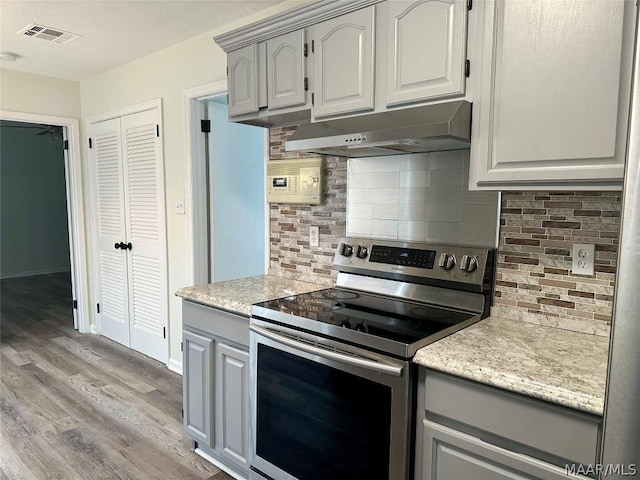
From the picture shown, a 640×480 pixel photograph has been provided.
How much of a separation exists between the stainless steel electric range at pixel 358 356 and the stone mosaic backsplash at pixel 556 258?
0.10 m

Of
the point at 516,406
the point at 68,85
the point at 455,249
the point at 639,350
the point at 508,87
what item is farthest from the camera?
the point at 68,85

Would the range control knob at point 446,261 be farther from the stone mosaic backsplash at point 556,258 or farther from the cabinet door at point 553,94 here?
the cabinet door at point 553,94

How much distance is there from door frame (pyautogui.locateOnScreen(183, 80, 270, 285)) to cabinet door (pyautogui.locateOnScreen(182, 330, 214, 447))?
1016mm

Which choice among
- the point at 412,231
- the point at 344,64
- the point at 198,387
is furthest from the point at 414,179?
the point at 198,387

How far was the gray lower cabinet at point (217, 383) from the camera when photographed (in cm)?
203

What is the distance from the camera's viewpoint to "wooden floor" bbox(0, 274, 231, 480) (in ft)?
7.54

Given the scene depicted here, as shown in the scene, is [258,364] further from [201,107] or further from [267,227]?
[201,107]

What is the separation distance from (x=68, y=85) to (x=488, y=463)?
15.3 feet

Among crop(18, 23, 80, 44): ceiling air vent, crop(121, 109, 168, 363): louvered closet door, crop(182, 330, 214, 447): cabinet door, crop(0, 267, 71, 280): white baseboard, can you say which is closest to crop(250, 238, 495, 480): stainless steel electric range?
crop(182, 330, 214, 447): cabinet door

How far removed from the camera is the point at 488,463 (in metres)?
1.28

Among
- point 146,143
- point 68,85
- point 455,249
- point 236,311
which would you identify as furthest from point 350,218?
point 68,85

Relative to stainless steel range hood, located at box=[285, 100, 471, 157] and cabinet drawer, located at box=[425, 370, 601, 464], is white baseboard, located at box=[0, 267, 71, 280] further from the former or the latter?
cabinet drawer, located at box=[425, 370, 601, 464]

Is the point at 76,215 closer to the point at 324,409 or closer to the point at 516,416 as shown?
the point at 324,409

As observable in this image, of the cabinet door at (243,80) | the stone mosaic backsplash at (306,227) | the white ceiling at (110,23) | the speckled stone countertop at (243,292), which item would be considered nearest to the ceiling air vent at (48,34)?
the white ceiling at (110,23)
